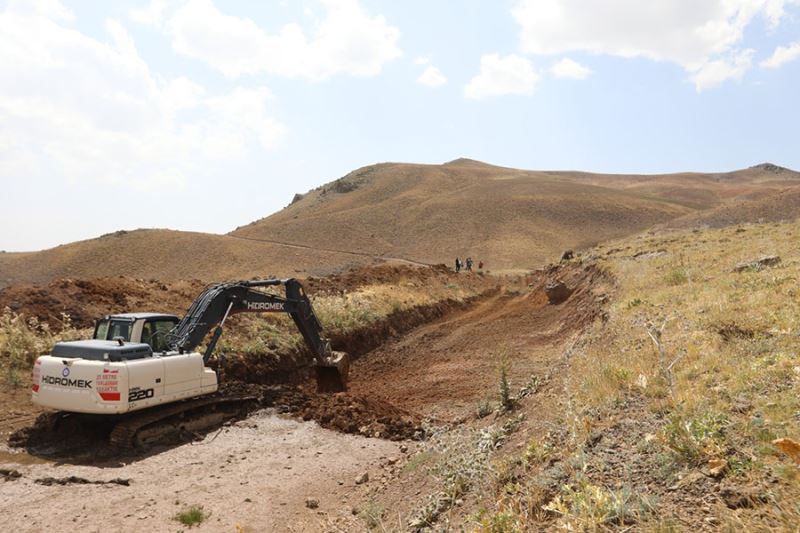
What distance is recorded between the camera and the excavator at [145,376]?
972 centimetres

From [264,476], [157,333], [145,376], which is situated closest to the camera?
[264,476]

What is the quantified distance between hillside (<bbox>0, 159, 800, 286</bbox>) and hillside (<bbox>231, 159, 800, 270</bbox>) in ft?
0.58

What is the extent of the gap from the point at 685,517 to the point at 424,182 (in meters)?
113

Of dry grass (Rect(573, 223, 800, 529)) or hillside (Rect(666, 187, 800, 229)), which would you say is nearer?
dry grass (Rect(573, 223, 800, 529))

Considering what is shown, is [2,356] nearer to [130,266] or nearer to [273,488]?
[273,488]

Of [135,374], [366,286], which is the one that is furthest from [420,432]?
[366,286]

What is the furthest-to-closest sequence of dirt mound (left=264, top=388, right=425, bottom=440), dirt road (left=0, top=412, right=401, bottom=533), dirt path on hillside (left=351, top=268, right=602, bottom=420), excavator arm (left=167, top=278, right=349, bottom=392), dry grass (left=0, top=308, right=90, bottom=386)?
1. dirt path on hillside (left=351, top=268, right=602, bottom=420)
2. dry grass (left=0, top=308, right=90, bottom=386)
3. excavator arm (left=167, top=278, right=349, bottom=392)
4. dirt mound (left=264, top=388, right=425, bottom=440)
5. dirt road (left=0, top=412, right=401, bottom=533)

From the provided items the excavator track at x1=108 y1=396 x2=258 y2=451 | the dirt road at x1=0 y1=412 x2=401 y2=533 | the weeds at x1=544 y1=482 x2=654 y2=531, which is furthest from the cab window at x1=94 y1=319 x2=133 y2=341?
the weeds at x1=544 y1=482 x2=654 y2=531

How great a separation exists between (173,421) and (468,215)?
76636 millimetres

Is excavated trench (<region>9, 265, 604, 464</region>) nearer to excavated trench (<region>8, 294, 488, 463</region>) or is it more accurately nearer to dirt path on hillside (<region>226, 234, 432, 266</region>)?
excavated trench (<region>8, 294, 488, 463</region>)

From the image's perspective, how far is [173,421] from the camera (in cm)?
1111

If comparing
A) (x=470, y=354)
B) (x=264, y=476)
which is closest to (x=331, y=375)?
(x=470, y=354)

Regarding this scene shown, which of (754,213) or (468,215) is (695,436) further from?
(468,215)

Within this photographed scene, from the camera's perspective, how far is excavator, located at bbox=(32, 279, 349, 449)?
9.72 m
